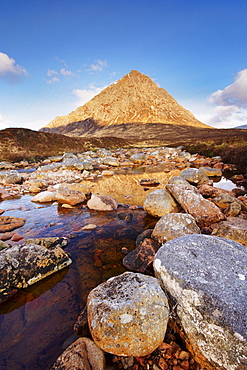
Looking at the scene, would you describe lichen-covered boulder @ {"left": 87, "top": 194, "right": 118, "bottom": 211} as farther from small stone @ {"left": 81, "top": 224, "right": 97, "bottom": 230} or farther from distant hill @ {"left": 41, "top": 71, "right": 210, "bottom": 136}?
distant hill @ {"left": 41, "top": 71, "right": 210, "bottom": 136}

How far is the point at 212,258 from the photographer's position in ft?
8.55

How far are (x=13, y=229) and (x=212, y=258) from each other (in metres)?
6.02

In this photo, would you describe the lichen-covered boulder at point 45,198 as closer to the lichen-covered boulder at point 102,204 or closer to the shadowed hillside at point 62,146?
the lichen-covered boulder at point 102,204

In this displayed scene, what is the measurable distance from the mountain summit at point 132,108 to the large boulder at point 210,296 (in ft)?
429

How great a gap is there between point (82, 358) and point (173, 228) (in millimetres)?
3057

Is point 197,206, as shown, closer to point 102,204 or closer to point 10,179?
point 102,204

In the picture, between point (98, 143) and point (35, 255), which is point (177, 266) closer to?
point (35, 255)

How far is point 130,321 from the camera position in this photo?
1.99 meters

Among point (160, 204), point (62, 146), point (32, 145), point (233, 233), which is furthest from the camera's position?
point (62, 146)

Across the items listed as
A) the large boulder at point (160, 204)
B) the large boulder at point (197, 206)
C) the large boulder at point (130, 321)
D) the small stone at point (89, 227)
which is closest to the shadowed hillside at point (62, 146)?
the large boulder at point (197, 206)

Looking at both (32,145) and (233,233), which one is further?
(32,145)

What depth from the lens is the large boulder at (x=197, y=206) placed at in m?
5.53

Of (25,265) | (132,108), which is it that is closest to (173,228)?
(25,265)

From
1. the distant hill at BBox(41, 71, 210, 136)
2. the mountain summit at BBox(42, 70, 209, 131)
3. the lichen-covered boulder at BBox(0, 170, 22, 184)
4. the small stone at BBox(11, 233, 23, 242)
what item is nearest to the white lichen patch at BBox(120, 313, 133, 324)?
the small stone at BBox(11, 233, 23, 242)
